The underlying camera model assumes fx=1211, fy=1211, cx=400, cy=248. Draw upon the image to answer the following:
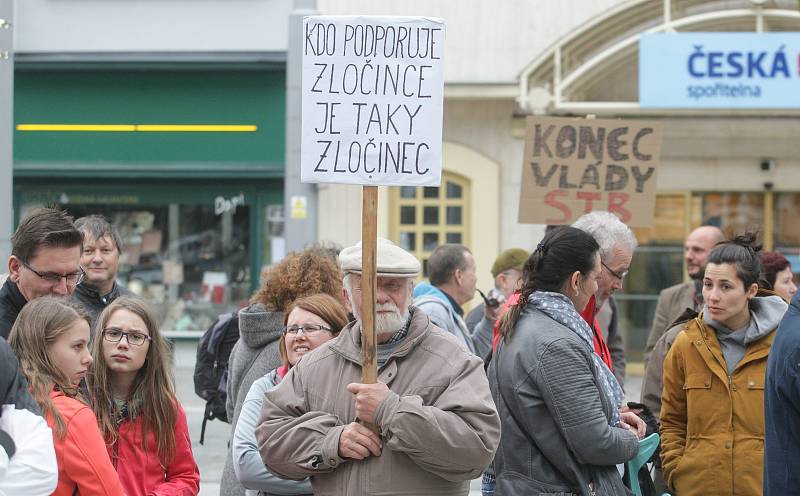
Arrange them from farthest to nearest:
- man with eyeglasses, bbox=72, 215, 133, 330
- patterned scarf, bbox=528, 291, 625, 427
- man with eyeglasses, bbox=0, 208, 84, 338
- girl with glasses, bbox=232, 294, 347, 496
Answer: man with eyeglasses, bbox=72, 215, 133, 330, man with eyeglasses, bbox=0, 208, 84, 338, girl with glasses, bbox=232, 294, 347, 496, patterned scarf, bbox=528, 291, 625, 427

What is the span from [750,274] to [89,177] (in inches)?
457

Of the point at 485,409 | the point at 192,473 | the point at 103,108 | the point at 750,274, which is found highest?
the point at 103,108

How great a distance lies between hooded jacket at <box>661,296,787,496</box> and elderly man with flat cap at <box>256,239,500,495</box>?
58.0 inches

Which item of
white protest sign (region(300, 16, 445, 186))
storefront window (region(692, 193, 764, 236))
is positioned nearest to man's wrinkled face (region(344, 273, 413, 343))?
Answer: white protest sign (region(300, 16, 445, 186))

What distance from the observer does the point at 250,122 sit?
1522cm

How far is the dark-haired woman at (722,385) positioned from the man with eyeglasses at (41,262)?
101 inches

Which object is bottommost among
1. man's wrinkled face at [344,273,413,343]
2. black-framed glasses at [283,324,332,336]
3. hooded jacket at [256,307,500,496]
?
hooded jacket at [256,307,500,496]

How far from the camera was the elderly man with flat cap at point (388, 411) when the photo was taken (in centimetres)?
364

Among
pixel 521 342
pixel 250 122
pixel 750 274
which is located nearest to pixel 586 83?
pixel 250 122

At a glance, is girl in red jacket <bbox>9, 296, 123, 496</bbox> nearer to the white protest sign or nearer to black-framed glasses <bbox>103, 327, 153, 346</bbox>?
black-framed glasses <bbox>103, 327, 153, 346</bbox>

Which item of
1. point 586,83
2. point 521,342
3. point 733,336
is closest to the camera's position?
point 521,342

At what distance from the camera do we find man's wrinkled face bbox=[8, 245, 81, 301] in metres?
4.83

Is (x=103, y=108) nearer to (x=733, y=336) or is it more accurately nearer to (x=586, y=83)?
(x=586, y=83)

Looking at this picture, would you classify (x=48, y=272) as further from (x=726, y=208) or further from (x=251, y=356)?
(x=726, y=208)
